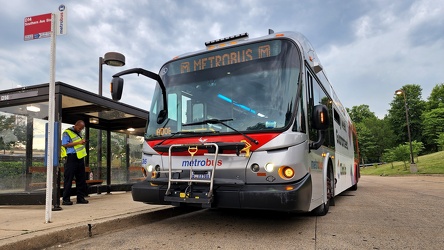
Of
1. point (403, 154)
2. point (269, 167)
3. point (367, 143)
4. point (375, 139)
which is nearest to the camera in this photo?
point (269, 167)

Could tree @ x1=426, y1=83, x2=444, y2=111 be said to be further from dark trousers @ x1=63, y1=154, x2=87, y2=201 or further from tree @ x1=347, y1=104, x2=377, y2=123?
dark trousers @ x1=63, y1=154, x2=87, y2=201

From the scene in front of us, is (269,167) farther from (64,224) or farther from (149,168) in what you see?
(64,224)

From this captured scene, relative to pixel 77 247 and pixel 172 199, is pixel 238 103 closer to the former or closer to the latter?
pixel 172 199

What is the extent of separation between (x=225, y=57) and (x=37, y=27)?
304 centimetres

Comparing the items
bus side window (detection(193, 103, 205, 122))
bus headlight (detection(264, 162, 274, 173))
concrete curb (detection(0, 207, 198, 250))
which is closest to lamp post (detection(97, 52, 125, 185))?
concrete curb (detection(0, 207, 198, 250))

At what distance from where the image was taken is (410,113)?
65.4 metres

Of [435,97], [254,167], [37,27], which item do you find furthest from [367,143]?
[37,27]

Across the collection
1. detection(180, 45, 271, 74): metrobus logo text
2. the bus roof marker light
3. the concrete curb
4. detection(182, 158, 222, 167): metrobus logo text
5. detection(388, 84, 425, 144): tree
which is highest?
detection(388, 84, 425, 144): tree

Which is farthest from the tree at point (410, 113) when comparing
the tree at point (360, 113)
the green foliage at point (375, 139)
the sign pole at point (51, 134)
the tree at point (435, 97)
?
the sign pole at point (51, 134)

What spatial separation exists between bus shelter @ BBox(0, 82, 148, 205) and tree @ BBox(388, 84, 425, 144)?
217 feet

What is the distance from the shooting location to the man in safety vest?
6.99 m

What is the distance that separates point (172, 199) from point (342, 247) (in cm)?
227

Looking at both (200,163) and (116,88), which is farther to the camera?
(116,88)

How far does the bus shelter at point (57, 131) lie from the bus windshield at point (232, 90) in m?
1.25
